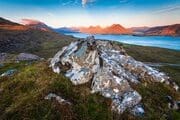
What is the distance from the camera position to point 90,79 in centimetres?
1560

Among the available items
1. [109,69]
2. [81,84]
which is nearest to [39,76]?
[81,84]

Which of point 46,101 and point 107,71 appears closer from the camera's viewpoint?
point 46,101

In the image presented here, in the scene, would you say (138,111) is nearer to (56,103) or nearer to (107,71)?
(107,71)

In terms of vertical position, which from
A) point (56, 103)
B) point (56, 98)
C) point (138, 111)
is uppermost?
point (56, 98)

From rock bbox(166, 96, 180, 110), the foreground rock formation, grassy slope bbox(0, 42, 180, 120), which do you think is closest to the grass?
grassy slope bbox(0, 42, 180, 120)

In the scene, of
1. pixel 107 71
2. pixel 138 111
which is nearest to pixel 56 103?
pixel 107 71

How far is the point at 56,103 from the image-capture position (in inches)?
539

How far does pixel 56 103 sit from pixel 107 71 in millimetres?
4183

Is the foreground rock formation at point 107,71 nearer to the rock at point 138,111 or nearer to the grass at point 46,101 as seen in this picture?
the rock at point 138,111

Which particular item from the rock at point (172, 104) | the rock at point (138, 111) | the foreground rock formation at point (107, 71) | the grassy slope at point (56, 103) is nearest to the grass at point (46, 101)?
the grassy slope at point (56, 103)

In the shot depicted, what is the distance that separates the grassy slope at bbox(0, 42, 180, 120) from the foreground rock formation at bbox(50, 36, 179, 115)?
1.79ft

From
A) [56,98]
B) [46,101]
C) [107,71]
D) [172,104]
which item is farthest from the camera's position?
[107,71]

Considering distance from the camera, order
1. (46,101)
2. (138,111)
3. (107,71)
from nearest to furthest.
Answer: (138,111) < (46,101) < (107,71)

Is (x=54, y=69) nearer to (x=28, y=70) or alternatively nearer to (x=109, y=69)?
(x=28, y=70)
